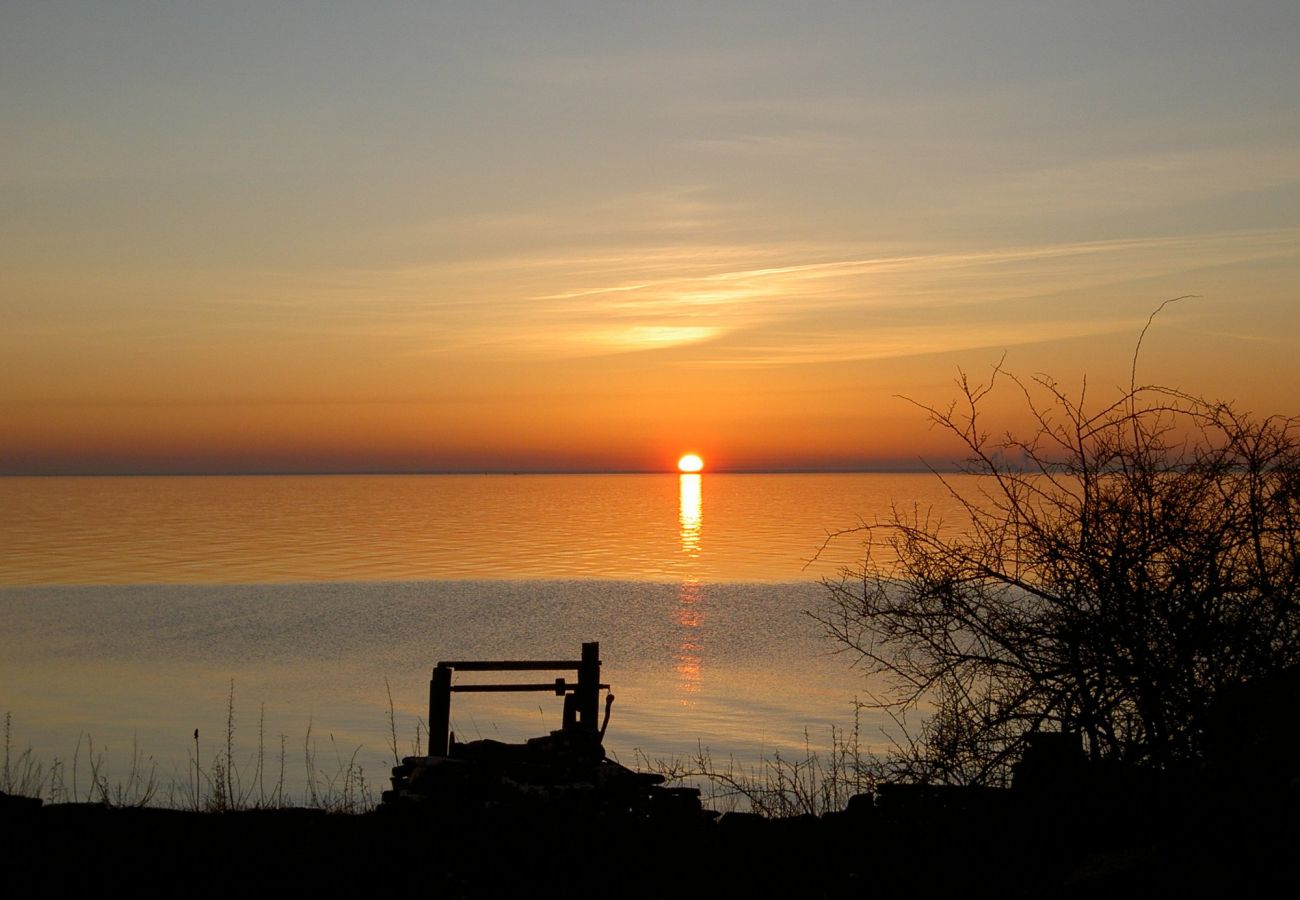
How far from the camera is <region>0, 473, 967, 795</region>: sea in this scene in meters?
27.6

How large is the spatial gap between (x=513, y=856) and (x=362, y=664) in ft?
97.3

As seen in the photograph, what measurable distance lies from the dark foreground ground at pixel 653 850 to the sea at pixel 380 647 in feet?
9.58

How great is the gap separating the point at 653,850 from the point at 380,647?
3274cm

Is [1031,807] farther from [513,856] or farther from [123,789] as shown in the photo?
[123,789]

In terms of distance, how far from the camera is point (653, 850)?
11680mm

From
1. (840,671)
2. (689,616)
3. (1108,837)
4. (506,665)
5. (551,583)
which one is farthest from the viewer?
(551,583)

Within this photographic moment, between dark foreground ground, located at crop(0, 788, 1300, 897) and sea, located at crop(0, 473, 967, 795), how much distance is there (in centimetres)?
292

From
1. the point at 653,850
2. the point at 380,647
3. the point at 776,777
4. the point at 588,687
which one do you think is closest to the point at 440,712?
the point at 588,687

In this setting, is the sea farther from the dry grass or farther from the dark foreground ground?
the dark foreground ground

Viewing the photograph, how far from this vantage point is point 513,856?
11.4m

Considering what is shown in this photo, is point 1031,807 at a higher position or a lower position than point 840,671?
higher

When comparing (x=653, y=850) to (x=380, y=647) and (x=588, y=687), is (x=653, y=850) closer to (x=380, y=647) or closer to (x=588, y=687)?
(x=588, y=687)

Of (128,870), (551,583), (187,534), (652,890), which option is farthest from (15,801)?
(187,534)

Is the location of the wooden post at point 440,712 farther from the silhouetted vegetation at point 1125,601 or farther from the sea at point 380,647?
the silhouetted vegetation at point 1125,601
